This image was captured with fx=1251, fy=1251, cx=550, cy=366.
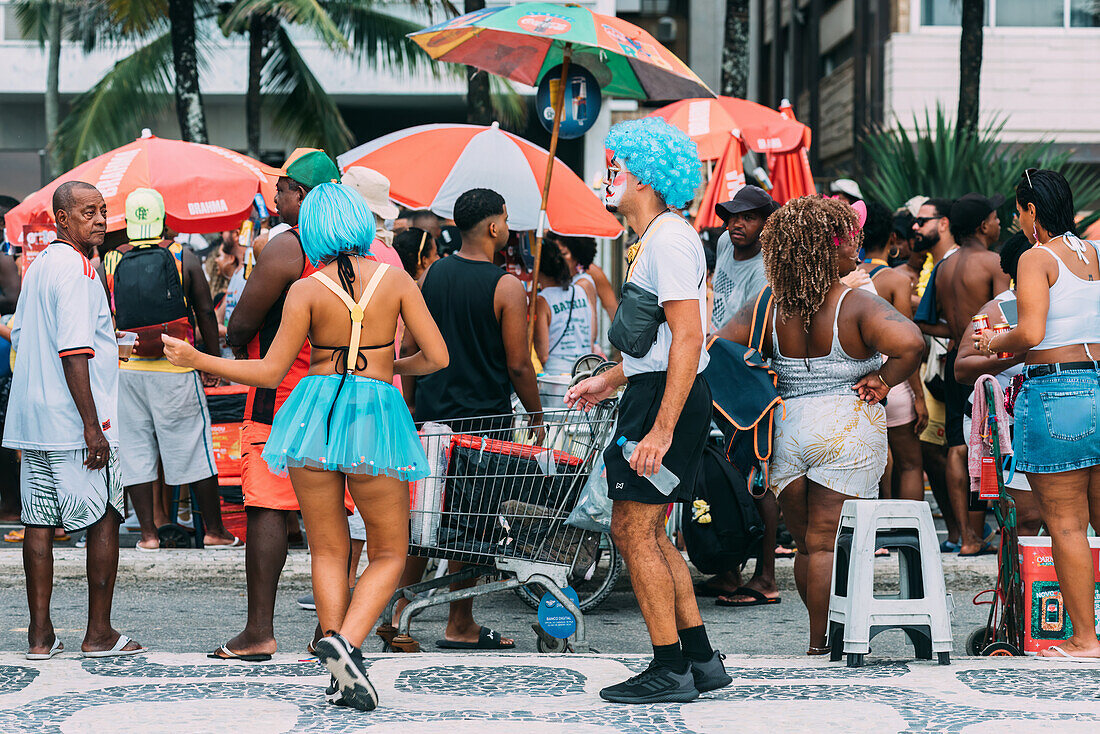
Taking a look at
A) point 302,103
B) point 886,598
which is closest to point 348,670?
point 886,598

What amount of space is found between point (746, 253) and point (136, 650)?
13.3 feet

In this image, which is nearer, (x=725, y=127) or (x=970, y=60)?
(x=725, y=127)

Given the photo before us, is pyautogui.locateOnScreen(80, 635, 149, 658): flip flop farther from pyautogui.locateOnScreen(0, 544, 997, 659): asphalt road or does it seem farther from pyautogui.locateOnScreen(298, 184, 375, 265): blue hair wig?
pyautogui.locateOnScreen(298, 184, 375, 265): blue hair wig

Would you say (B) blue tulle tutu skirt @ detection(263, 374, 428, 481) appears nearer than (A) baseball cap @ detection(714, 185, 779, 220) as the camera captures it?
Yes

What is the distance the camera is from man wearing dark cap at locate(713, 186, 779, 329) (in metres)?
7.20

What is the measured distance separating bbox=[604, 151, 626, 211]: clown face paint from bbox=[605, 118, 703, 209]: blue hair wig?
0.11ft

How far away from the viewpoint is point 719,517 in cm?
684

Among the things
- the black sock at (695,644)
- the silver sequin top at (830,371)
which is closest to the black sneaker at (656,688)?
the black sock at (695,644)

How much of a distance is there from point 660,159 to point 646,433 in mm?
996

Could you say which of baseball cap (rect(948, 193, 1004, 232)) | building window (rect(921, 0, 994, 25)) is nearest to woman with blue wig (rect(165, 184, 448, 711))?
baseball cap (rect(948, 193, 1004, 232))

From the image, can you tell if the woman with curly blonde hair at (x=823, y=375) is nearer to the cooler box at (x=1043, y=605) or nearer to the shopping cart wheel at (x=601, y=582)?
the cooler box at (x=1043, y=605)

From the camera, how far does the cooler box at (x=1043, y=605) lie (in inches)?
211

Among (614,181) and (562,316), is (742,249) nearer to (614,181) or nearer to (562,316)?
(562,316)

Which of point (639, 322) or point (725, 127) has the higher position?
point (725, 127)
